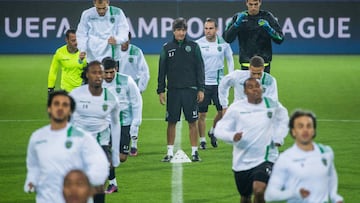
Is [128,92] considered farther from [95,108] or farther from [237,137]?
[237,137]

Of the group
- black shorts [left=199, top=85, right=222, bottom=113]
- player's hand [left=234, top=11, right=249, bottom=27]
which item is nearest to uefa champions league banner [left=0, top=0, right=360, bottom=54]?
black shorts [left=199, top=85, right=222, bottom=113]

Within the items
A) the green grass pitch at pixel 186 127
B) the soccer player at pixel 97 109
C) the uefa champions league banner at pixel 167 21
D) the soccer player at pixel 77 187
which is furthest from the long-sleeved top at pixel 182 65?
the uefa champions league banner at pixel 167 21

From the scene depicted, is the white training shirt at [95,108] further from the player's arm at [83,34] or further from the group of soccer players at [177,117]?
the player's arm at [83,34]

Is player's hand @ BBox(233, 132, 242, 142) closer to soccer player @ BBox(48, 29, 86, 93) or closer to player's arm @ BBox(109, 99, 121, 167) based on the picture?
player's arm @ BBox(109, 99, 121, 167)

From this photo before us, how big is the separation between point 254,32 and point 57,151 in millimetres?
7467

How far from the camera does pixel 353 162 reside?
18.8 m

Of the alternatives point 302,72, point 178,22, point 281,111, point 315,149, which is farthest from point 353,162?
point 302,72

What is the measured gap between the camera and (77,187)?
9.27m

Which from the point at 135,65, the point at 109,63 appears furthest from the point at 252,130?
the point at 135,65

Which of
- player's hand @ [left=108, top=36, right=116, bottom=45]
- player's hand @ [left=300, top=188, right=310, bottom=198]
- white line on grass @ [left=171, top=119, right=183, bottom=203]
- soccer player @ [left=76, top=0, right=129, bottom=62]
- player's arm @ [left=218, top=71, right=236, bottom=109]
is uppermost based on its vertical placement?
soccer player @ [left=76, top=0, right=129, bottom=62]

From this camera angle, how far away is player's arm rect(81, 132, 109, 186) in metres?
10.5

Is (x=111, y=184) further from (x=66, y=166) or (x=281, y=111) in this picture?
(x=66, y=166)

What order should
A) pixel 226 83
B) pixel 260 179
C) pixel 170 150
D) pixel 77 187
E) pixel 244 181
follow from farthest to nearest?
pixel 170 150, pixel 226 83, pixel 244 181, pixel 260 179, pixel 77 187

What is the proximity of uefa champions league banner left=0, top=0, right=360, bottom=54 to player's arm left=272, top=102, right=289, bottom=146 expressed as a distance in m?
24.6
